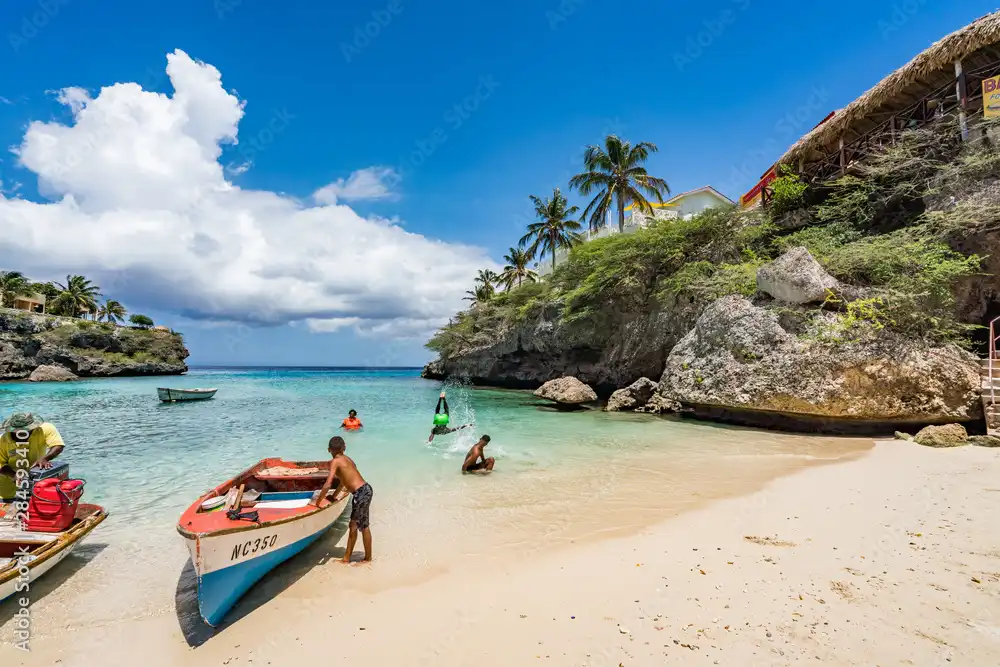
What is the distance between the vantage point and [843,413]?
12062 millimetres

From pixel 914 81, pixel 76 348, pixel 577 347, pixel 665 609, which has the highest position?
pixel 914 81

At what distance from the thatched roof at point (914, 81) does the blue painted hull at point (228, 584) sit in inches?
926

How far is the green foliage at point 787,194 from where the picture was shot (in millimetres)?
19188

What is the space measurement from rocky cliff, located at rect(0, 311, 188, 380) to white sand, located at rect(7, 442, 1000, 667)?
6998 cm

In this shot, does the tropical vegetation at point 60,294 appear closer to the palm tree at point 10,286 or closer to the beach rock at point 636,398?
the palm tree at point 10,286

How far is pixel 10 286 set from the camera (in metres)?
56.1

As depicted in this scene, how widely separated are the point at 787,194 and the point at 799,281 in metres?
8.37

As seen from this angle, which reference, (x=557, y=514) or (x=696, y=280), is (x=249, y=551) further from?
(x=696, y=280)

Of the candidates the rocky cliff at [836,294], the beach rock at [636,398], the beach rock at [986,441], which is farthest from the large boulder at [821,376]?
the beach rock at [636,398]

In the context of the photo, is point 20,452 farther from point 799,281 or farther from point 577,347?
point 577,347

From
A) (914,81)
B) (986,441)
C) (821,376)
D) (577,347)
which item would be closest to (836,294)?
(821,376)

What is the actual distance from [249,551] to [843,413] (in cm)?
1454

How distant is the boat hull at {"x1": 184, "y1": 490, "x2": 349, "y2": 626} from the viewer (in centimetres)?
385

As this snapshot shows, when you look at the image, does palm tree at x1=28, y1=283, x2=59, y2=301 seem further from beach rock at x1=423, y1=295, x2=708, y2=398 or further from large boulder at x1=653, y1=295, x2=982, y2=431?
large boulder at x1=653, y1=295, x2=982, y2=431
